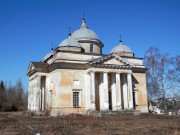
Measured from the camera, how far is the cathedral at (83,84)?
2944 centimetres

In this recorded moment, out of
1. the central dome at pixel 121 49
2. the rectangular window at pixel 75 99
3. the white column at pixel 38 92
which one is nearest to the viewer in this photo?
the rectangular window at pixel 75 99

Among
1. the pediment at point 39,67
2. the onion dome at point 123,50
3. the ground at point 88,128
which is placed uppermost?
the onion dome at point 123,50

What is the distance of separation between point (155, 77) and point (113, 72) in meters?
10.2

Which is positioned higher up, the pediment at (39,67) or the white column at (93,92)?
the pediment at (39,67)

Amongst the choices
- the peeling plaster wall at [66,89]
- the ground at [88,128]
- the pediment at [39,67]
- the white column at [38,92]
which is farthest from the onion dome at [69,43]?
the ground at [88,128]

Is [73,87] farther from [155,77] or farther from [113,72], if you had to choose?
[155,77]

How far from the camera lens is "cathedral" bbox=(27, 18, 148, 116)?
29438 mm

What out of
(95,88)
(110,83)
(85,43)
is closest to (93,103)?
(95,88)

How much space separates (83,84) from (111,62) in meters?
4.75

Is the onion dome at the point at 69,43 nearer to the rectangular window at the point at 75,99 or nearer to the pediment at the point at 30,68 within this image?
the pediment at the point at 30,68

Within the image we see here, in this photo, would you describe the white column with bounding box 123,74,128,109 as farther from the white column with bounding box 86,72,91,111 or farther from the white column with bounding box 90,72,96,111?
the white column with bounding box 86,72,91,111

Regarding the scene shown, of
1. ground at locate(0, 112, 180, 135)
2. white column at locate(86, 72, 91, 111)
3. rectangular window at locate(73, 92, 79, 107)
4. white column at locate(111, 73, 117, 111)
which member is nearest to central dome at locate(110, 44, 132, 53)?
white column at locate(111, 73, 117, 111)

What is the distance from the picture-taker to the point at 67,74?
29922 millimetres

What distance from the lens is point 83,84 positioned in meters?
30.6
